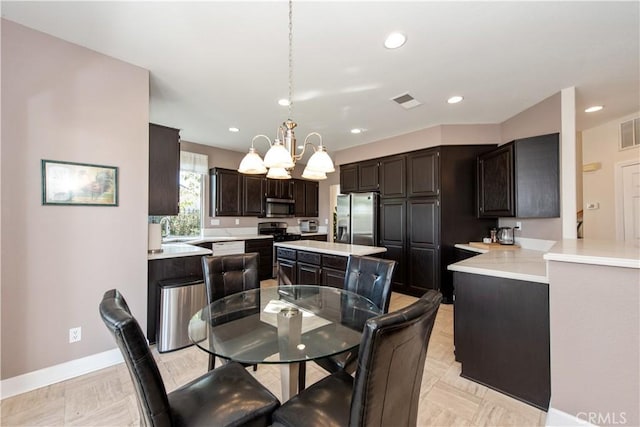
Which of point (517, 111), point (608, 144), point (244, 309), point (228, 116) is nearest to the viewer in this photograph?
point (244, 309)

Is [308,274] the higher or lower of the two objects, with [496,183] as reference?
lower

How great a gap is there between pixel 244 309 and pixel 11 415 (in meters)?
1.58

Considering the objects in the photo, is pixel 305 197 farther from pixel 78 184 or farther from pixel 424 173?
pixel 78 184

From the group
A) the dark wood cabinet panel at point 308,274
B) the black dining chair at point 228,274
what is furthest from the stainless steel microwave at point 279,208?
the black dining chair at point 228,274

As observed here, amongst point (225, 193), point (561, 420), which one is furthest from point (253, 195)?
point (561, 420)

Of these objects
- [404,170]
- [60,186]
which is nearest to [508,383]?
[404,170]

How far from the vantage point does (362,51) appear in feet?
7.07

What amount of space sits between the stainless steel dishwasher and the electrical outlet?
0.57 meters

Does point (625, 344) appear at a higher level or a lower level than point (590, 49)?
lower

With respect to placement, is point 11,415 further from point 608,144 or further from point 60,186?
point 608,144

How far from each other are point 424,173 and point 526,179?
4.33 ft

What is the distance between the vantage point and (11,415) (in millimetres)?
1655

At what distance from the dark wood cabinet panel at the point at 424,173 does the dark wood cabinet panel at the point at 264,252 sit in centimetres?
294

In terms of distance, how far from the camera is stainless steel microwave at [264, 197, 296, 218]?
5.64 metres
